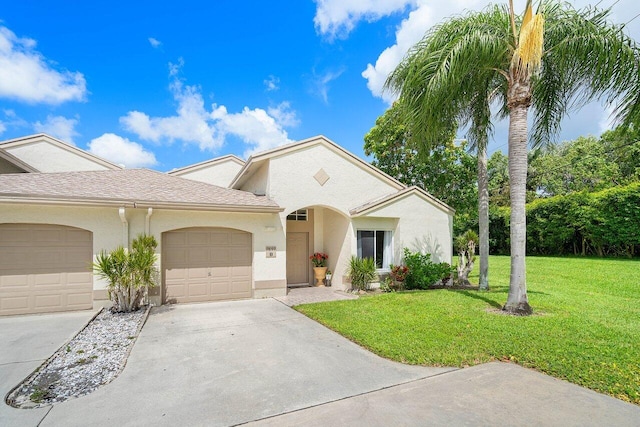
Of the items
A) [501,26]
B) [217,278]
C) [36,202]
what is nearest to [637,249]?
[501,26]

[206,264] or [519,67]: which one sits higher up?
[519,67]

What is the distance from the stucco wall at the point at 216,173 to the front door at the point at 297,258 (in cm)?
736

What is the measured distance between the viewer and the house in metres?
8.96

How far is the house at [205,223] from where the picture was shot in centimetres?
896

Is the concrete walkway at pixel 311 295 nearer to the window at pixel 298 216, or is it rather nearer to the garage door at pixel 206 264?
the garage door at pixel 206 264

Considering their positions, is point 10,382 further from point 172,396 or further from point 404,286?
point 404,286

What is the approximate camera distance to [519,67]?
8.12m

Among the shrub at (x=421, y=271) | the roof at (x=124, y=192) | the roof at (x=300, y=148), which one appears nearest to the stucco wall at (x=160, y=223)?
the roof at (x=124, y=192)

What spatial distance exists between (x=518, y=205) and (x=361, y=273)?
6.05 meters

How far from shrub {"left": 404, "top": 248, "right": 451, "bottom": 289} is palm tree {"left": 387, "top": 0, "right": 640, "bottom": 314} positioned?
4.53m

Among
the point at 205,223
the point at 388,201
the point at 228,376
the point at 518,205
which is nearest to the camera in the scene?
the point at 228,376

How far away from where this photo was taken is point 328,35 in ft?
46.5

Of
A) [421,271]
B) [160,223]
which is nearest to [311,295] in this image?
[421,271]

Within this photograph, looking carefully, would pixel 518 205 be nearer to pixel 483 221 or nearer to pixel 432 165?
pixel 483 221
